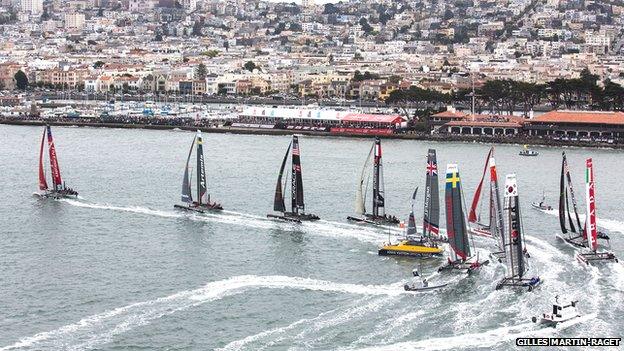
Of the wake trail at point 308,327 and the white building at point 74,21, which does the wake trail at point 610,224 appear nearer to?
the wake trail at point 308,327

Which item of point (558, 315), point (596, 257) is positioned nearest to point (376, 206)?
point (596, 257)

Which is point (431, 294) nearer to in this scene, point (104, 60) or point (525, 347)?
point (525, 347)

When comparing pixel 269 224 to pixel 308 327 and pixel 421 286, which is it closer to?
pixel 421 286

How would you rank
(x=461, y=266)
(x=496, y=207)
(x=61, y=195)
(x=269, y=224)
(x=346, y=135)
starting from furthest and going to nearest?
(x=346, y=135), (x=61, y=195), (x=269, y=224), (x=496, y=207), (x=461, y=266)

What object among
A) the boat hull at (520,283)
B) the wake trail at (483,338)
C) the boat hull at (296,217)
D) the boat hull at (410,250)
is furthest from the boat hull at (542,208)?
the wake trail at (483,338)

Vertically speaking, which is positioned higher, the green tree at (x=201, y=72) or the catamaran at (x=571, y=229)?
the green tree at (x=201, y=72)

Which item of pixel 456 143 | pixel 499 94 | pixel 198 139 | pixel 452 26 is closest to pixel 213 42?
pixel 452 26
